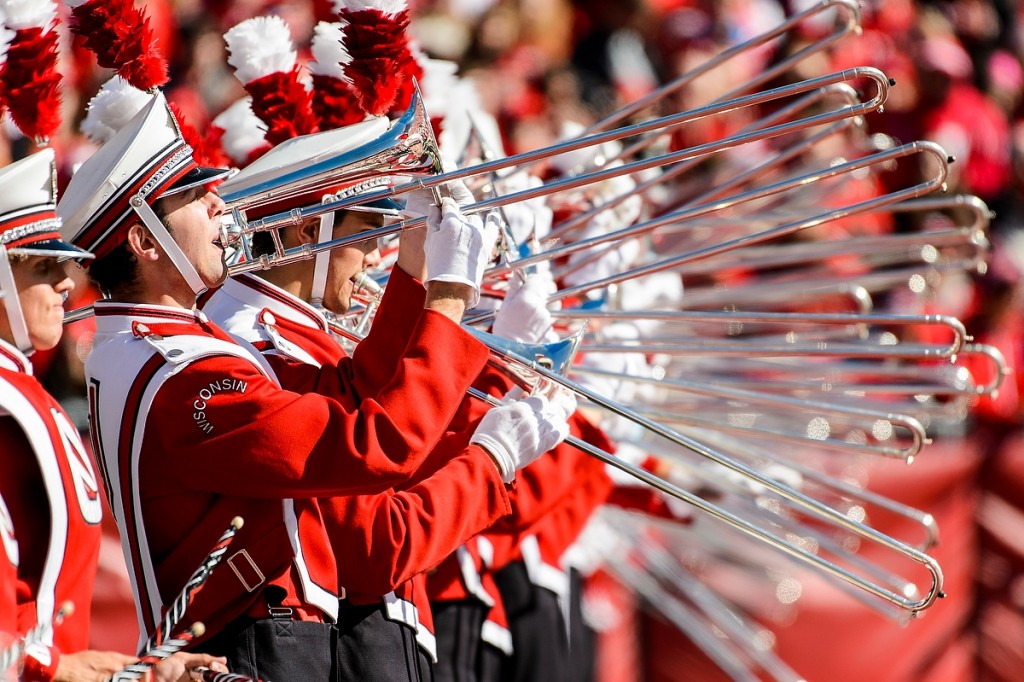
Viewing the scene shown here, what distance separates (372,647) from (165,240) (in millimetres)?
867

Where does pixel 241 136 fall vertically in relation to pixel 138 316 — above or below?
above

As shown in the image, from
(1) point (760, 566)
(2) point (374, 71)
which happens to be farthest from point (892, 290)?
(2) point (374, 71)

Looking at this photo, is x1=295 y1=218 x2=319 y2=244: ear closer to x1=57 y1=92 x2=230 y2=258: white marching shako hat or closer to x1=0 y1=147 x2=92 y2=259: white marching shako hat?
x1=57 y1=92 x2=230 y2=258: white marching shako hat

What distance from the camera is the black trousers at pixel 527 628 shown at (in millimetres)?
4664

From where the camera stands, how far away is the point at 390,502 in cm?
274

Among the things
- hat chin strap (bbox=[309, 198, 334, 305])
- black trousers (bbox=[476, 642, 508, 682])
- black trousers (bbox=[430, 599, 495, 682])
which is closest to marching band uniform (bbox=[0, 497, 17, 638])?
hat chin strap (bbox=[309, 198, 334, 305])

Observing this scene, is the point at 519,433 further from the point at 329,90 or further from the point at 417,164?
the point at 329,90

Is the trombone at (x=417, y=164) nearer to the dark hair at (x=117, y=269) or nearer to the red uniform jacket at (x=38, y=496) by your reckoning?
the dark hair at (x=117, y=269)

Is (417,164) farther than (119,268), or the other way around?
(417,164)

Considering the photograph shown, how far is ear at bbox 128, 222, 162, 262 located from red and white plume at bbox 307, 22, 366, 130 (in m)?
0.90

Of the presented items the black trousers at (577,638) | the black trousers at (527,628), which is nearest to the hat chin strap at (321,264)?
the black trousers at (527,628)

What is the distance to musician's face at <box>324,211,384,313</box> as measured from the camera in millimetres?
3104

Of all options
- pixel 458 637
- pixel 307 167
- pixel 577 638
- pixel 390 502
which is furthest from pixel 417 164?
pixel 577 638

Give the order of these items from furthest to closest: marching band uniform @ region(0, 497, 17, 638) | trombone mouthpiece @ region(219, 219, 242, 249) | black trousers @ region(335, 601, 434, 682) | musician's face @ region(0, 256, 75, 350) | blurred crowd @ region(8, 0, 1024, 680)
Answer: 1. blurred crowd @ region(8, 0, 1024, 680)
2. black trousers @ region(335, 601, 434, 682)
3. trombone mouthpiece @ region(219, 219, 242, 249)
4. musician's face @ region(0, 256, 75, 350)
5. marching band uniform @ region(0, 497, 17, 638)
